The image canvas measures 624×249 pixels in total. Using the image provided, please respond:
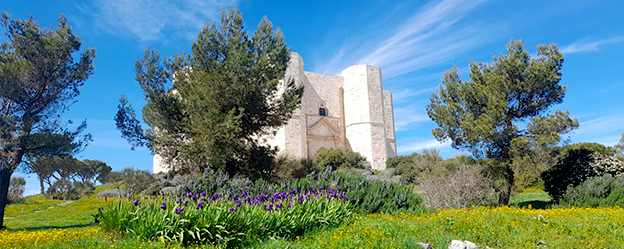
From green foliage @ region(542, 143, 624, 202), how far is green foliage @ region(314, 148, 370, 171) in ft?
51.9

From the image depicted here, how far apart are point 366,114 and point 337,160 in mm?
6445

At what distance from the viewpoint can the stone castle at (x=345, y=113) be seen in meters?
32.3

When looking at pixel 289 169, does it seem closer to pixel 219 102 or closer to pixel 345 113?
pixel 219 102

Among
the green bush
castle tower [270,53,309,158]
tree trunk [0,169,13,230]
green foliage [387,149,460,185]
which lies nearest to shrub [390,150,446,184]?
Result: green foliage [387,149,460,185]

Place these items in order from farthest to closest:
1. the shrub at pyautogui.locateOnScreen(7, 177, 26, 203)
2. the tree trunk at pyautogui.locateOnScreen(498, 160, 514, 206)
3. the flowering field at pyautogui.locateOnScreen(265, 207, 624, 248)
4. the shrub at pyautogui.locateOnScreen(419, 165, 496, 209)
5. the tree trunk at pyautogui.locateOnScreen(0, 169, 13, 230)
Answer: the shrub at pyautogui.locateOnScreen(7, 177, 26, 203) → the tree trunk at pyautogui.locateOnScreen(498, 160, 514, 206) → the tree trunk at pyautogui.locateOnScreen(0, 169, 13, 230) → the shrub at pyautogui.locateOnScreen(419, 165, 496, 209) → the flowering field at pyautogui.locateOnScreen(265, 207, 624, 248)

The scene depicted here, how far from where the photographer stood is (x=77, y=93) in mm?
15344

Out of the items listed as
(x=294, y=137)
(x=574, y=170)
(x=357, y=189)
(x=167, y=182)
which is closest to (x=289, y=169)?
(x=167, y=182)

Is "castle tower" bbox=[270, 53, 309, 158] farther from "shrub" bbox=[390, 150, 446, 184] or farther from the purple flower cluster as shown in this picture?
the purple flower cluster

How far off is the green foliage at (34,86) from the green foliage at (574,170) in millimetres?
17615

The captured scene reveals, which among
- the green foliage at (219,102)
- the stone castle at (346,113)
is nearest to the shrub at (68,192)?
the green foliage at (219,102)

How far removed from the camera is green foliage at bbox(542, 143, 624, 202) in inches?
503

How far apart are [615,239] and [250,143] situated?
12744 millimetres

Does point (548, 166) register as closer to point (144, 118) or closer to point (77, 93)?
point (144, 118)

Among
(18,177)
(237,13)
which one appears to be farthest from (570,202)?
(18,177)
